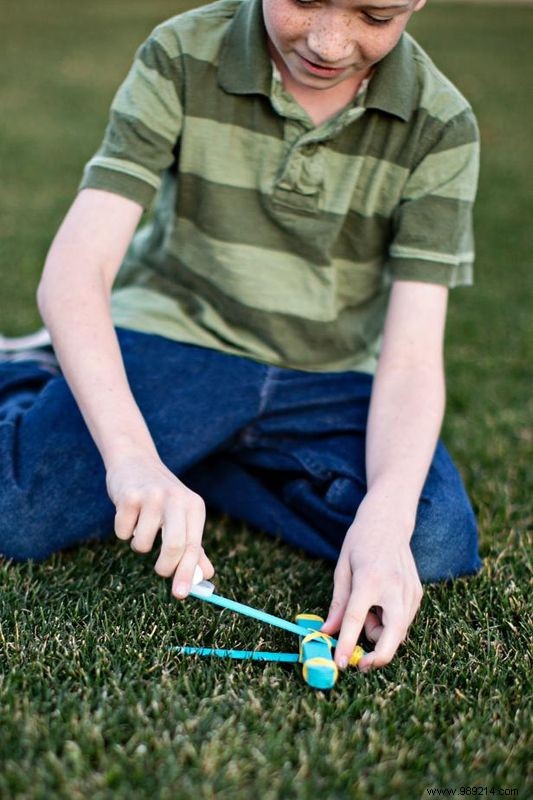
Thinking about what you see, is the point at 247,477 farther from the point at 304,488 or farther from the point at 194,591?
the point at 194,591

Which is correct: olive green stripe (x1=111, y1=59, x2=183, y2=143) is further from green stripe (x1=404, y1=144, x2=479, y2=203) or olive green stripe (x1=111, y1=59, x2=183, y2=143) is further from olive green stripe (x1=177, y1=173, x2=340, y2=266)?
green stripe (x1=404, y1=144, x2=479, y2=203)

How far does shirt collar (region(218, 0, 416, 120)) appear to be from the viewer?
Answer: 1.73 m

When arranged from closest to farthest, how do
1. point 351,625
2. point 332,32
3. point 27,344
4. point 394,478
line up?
point 351,625, point 332,32, point 394,478, point 27,344

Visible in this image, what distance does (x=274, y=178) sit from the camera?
1.79m

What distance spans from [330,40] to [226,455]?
32.5 inches

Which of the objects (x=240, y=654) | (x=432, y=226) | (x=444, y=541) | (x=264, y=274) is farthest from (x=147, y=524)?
(x=432, y=226)

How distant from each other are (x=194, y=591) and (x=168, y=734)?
0.23m

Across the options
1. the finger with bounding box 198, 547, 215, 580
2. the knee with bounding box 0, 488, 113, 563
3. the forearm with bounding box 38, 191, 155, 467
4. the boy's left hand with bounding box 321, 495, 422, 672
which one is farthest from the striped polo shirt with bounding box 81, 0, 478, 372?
the finger with bounding box 198, 547, 215, 580

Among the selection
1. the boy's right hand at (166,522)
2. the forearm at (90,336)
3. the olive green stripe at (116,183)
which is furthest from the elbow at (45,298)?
the boy's right hand at (166,522)

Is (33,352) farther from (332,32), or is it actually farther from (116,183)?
(332,32)

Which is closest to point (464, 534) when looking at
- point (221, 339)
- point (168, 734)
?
point (221, 339)

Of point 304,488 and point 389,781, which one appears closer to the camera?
point 389,781

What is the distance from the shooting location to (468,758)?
1.22 meters

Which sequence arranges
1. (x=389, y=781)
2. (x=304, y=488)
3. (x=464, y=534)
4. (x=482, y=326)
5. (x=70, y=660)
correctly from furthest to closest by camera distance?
(x=482, y=326) → (x=304, y=488) → (x=464, y=534) → (x=70, y=660) → (x=389, y=781)
